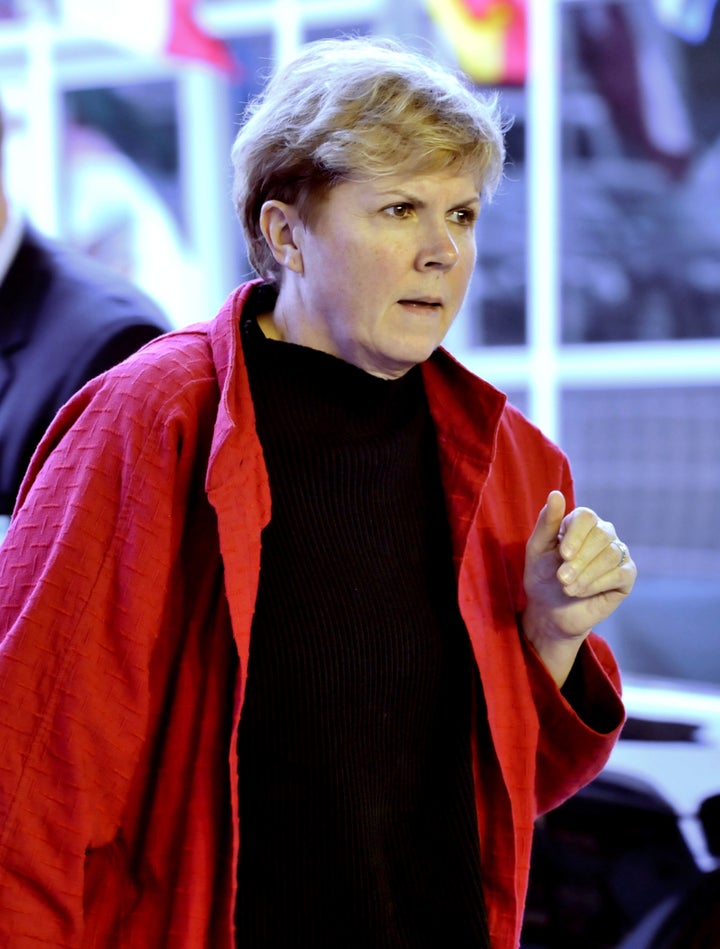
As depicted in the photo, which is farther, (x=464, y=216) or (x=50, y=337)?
(x=50, y=337)

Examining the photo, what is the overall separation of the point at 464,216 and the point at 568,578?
0.41m

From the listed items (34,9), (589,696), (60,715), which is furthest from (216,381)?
(34,9)

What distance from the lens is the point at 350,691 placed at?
1322 millimetres

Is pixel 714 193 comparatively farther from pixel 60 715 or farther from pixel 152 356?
pixel 60 715

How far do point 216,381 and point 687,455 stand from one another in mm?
2843

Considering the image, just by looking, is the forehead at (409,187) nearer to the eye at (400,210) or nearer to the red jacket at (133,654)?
the eye at (400,210)

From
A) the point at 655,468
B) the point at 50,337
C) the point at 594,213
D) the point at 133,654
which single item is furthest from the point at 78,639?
the point at 594,213

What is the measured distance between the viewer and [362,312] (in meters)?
1.35

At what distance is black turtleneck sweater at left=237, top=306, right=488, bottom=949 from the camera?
1.30m

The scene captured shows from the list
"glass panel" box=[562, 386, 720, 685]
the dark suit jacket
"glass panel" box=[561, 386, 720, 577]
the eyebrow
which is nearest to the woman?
the eyebrow

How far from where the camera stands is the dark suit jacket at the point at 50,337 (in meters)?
1.78

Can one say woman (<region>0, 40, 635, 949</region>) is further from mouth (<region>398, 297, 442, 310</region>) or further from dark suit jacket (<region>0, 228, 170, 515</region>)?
dark suit jacket (<region>0, 228, 170, 515</region>)

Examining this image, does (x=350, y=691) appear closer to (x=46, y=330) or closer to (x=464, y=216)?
(x=464, y=216)

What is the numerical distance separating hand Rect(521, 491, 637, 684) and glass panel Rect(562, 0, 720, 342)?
2.70 meters
